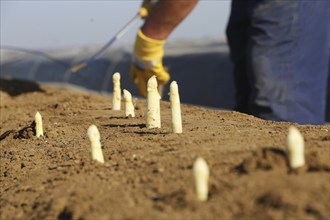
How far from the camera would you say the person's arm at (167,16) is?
534 centimetres

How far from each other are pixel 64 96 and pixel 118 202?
402cm

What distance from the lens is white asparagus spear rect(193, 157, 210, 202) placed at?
1.97 metres

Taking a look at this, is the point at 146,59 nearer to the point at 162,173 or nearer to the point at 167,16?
the point at 167,16

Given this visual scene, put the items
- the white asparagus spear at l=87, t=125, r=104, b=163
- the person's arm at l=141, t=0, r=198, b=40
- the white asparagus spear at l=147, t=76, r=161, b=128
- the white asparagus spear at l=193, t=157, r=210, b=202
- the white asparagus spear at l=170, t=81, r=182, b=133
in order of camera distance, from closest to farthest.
Answer: the white asparagus spear at l=193, t=157, r=210, b=202
the white asparagus spear at l=87, t=125, r=104, b=163
the white asparagus spear at l=170, t=81, r=182, b=133
the white asparagus spear at l=147, t=76, r=161, b=128
the person's arm at l=141, t=0, r=198, b=40

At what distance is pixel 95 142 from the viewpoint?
102 inches

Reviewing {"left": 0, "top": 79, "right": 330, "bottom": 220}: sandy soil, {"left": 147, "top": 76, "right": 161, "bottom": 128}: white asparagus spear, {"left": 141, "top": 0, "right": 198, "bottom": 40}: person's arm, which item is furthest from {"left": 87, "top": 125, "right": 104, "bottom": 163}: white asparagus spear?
{"left": 141, "top": 0, "right": 198, "bottom": 40}: person's arm

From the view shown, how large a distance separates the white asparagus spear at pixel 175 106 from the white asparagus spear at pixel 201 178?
3.09 feet

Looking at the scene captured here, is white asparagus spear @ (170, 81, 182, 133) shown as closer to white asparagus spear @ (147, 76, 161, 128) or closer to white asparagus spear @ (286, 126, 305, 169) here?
white asparagus spear @ (147, 76, 161, 128)

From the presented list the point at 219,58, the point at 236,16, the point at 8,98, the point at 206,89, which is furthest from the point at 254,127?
the point at 219,58

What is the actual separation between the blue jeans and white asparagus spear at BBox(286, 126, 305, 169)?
3.56 metres

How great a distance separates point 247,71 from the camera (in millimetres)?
5895

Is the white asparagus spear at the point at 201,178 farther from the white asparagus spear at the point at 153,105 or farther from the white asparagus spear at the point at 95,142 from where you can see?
the white asparagus spear at the point at 153,105

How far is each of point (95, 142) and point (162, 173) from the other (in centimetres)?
35

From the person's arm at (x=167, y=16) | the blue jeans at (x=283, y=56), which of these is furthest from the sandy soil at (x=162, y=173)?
the blue jeans at (x=283, y=56)
